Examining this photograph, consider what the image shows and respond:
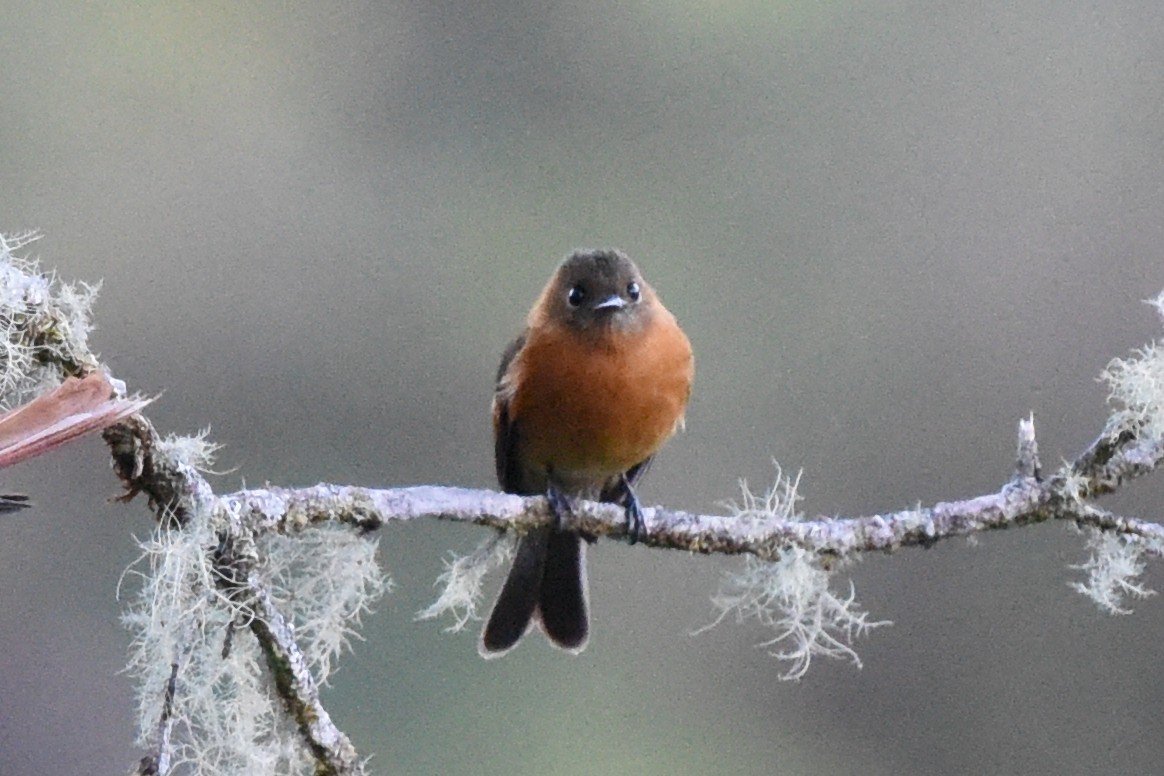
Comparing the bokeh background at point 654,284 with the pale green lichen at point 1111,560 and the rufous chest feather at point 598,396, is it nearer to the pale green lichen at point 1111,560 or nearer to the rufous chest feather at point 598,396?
the rufous chest feather at point 598,396

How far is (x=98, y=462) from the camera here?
265 centimetres

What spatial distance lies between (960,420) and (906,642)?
0.48 m

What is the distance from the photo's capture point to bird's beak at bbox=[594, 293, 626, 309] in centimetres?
179

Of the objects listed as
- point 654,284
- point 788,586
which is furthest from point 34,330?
point 654,284

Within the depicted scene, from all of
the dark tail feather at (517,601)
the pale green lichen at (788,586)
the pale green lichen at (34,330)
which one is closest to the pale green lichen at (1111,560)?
the pale green lichen at (788,586)

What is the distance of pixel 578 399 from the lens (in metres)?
1.75

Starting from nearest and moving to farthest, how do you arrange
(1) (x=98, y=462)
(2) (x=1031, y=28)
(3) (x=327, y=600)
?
(3) (x=327, y=600)
(1) (x=98, y=462)
(2) (x=1031, y=28)

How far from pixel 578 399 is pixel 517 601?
360mm

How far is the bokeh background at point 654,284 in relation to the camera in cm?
252

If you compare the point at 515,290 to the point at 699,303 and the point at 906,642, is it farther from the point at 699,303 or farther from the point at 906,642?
the point at 906,642

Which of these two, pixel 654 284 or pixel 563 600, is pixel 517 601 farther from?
pixel 654 284

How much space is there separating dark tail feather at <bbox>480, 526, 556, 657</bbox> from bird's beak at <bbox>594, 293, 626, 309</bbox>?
1.12 ft

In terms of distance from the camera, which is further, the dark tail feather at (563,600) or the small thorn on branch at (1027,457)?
the dark tail feather at (563,600)

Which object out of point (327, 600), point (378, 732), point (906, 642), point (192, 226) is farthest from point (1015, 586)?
point (192, 226)
